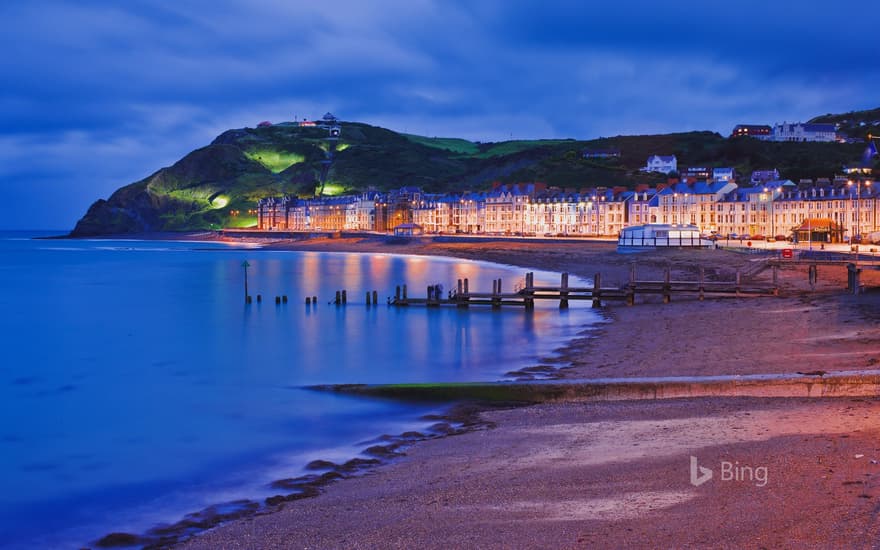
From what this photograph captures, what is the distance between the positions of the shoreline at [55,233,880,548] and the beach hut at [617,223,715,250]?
3561 centimetres

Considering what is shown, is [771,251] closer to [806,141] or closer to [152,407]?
[152,407]

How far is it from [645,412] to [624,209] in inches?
4195

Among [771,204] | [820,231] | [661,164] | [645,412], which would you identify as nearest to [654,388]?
[645,412]

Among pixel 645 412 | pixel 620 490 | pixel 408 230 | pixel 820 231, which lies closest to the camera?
pixel 620 490

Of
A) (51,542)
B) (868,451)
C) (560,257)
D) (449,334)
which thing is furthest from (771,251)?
(51,542)

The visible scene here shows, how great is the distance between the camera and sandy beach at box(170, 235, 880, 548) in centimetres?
749

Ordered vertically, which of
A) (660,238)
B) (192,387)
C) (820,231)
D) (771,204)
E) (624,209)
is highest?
(624,209)

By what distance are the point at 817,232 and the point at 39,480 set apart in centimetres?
7564

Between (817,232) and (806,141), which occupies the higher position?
(806,141)

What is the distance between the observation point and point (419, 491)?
9883mm

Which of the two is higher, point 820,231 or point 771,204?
point 771,204

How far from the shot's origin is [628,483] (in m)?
9.13

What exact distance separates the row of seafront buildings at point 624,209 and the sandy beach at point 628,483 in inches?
2417

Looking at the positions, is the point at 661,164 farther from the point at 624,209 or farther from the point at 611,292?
the point at 611,292
